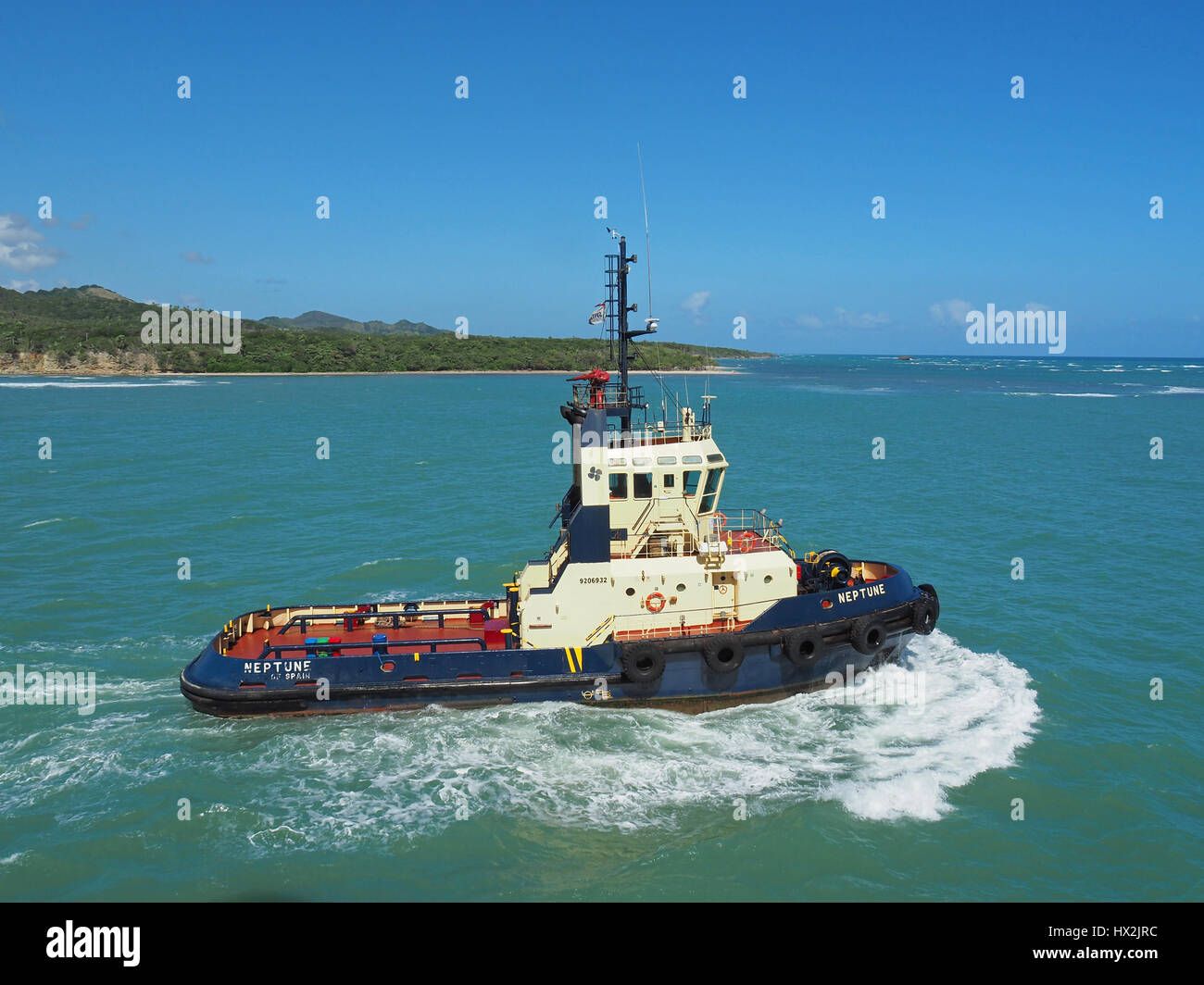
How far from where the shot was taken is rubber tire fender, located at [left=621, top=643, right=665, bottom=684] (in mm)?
12930

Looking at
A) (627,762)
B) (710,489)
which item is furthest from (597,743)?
Answer: (710,489)

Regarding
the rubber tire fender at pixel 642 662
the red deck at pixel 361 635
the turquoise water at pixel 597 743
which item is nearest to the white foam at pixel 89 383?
the turquoise water at pixel 597 743

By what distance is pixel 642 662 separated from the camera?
12984 millimetres

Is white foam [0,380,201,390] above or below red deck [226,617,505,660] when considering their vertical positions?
above

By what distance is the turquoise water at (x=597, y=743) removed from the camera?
386 inches

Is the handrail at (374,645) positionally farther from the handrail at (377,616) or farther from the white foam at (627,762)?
the white foam at (627,762)

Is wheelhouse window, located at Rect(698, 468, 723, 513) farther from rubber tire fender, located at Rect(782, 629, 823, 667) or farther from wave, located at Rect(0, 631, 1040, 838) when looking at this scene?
wave, located at Rect(0, 631, 1040, 838)

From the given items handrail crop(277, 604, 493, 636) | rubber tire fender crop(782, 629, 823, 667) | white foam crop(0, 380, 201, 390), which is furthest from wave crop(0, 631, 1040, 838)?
white foam crop(0, 380, 201, 390)

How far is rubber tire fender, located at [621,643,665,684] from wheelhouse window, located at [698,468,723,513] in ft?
8.79
